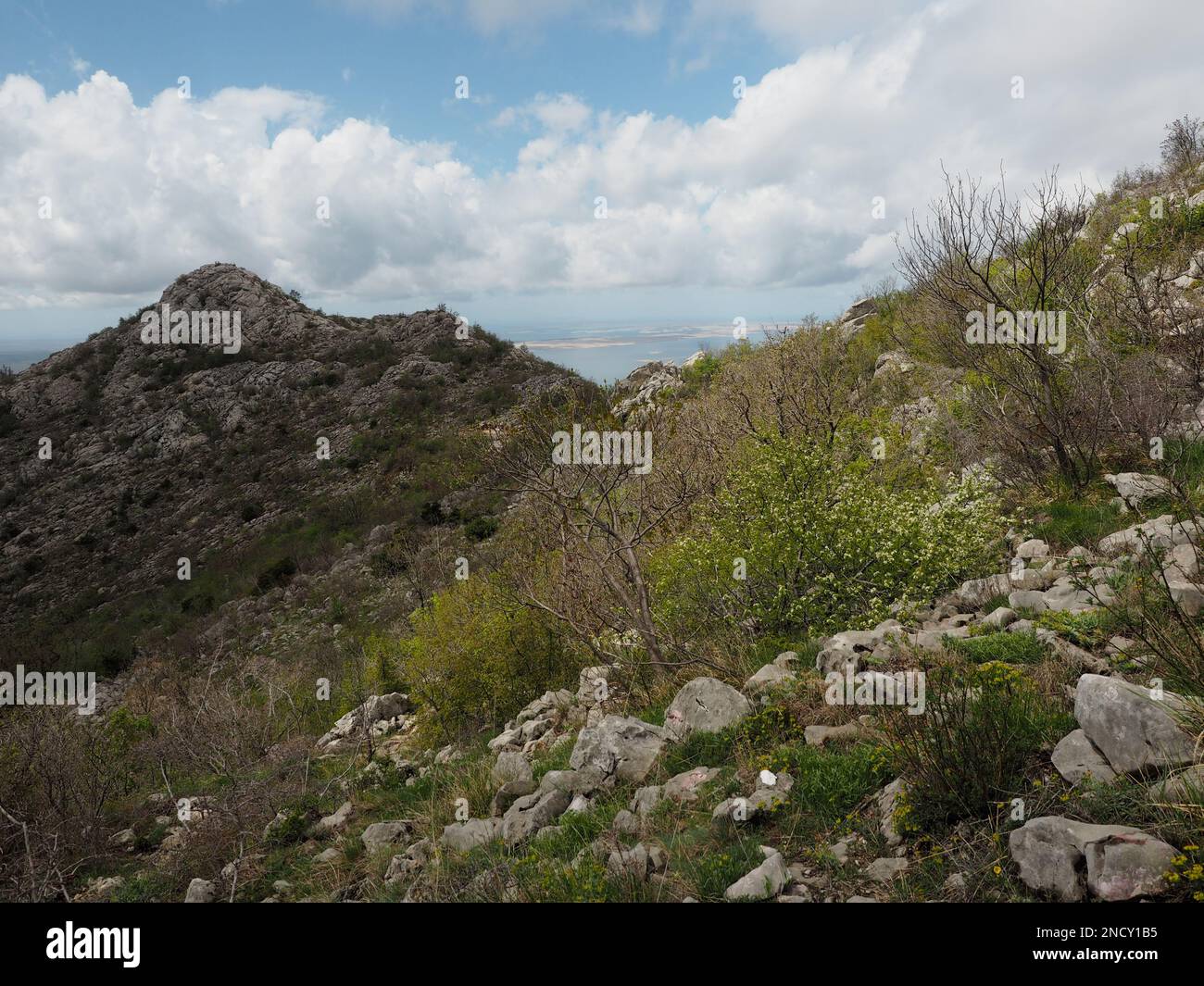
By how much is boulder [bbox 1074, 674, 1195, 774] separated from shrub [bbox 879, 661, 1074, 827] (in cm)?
39

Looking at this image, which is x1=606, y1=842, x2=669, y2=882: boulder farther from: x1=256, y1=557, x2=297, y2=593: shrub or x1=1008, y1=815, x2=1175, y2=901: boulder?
x1=256, y1=557, x2=297, y2=593: shrub

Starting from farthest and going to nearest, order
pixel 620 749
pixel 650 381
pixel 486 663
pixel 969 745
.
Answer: pixel 650 381
pixel 486 663
pixel 620 749
pixel 969 745

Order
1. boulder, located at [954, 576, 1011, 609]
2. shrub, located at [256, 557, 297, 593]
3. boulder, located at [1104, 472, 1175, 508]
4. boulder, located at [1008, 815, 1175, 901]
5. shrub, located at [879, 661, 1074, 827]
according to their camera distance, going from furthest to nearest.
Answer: shrub, located at [256, 557, 297, 593]
boulder, located at [1104, 472, 1175, 508]
boulder, located at [954, 576, 1011, 609]
shrub, located at [879, 661, 1074, 827]
boulder, located at [1008, 815, 1175, 901]

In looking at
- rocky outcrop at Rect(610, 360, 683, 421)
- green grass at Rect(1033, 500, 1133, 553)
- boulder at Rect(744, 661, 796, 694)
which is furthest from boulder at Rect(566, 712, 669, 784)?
rocky outcrop at Rect(610, 360, 683, 421)

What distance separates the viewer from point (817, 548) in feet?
27.2

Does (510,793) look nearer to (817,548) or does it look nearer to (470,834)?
(470,834)

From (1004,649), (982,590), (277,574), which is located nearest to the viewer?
(1004,649)

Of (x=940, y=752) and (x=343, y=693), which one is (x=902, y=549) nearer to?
(x=940, y=752)

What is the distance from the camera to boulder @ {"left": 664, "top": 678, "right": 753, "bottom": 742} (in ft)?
19.0

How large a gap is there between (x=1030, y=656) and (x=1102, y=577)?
168cm

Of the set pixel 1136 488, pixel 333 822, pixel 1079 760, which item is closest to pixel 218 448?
pixel 333 822

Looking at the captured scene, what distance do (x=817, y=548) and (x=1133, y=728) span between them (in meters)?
4.86

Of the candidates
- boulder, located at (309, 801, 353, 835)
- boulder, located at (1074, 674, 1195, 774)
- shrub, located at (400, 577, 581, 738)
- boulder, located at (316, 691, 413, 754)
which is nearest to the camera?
boulder, located at (1074, 674, 1195, 774)
